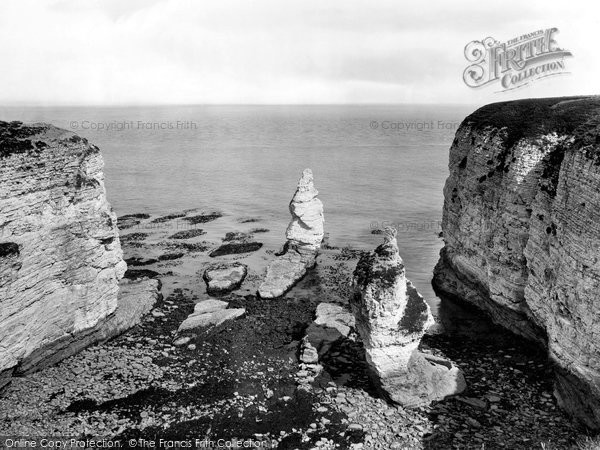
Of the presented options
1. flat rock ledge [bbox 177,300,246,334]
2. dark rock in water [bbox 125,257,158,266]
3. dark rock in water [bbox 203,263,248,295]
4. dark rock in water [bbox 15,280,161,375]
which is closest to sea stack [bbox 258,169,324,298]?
dark rock in water [bbox 203,263,248,295]

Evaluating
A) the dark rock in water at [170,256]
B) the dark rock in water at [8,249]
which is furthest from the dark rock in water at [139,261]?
the dark rock in water at [8,249]

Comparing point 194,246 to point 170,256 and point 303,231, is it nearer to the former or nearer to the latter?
point 170,256

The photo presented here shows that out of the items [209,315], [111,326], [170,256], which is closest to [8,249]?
[111,326]

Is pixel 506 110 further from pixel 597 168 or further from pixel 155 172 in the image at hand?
pixel 155 172

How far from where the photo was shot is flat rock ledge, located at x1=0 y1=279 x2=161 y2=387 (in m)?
23.7

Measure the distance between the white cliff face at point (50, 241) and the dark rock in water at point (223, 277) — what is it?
8.24 metres

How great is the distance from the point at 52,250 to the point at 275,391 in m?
13.0

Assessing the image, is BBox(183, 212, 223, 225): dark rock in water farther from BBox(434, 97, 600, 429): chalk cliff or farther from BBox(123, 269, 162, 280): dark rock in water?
BBox(434, 97, 600, 429): chalk cliff

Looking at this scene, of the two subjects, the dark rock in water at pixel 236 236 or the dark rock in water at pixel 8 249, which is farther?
the dark rock in water at pixel 236 236

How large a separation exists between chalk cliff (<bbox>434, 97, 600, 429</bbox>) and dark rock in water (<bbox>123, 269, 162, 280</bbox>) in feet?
70.8

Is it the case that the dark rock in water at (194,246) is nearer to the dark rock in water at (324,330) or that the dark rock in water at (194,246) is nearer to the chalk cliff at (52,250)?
the chalk cliff at (52,250)

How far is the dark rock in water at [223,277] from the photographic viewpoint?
35.1m

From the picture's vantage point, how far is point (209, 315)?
29969 mm

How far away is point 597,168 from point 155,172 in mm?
82716
